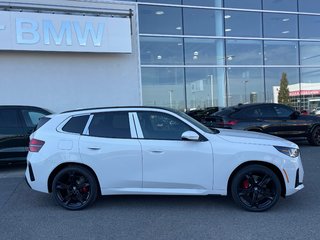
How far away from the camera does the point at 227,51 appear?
16078mm

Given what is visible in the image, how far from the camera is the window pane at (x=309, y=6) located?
56.7 ft

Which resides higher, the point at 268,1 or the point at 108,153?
the point at 268,1

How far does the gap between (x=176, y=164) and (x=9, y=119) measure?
17.9 ft

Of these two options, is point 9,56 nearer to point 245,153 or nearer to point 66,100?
point 66,100

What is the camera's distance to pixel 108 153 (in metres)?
5.49

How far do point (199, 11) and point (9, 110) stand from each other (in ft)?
31.8

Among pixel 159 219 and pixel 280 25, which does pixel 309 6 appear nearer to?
pixel 280 25

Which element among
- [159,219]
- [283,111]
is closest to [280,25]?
[283,111]

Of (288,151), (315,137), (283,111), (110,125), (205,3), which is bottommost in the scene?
(315,137)

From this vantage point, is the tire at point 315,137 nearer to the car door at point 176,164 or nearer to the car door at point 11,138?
the car door at point 176,164

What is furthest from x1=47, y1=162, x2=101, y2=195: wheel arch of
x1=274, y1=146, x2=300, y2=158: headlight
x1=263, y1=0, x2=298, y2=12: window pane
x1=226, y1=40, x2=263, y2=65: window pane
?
x1=263, y1=0, x2=298, y2=12: window pane

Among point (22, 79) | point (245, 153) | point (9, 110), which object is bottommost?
point (245, 153)

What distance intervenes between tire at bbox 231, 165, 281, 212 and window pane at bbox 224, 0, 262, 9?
12312 millimetres

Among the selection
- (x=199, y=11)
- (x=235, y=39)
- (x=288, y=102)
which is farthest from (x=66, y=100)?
(x=288, y=102)
